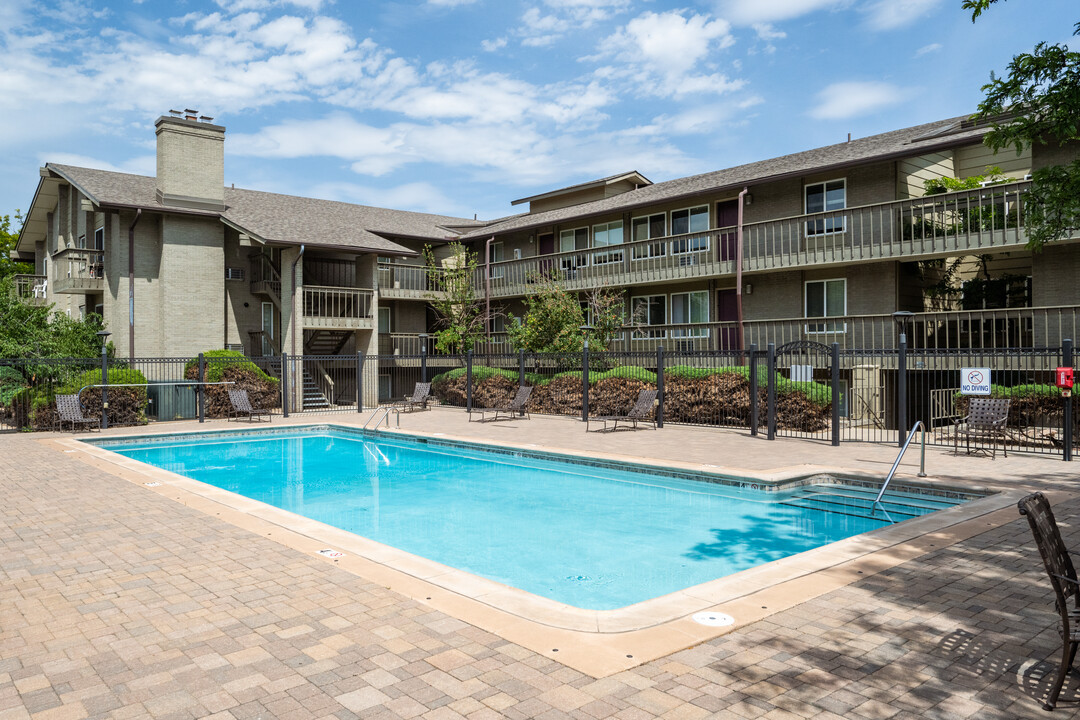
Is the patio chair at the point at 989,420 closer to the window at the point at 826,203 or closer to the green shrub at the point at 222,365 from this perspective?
the window at the point at 826,203

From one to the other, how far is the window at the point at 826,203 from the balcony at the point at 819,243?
0.04 m

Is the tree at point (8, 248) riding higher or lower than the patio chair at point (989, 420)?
higher

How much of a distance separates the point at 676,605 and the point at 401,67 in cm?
1744

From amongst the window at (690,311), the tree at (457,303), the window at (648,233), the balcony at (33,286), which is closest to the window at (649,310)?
the window at (690,311)

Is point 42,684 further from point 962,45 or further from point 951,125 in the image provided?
point 951,125

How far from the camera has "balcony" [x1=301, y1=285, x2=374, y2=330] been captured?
26953 mm

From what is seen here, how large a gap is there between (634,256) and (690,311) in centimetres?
301

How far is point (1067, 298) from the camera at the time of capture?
58.3 ft

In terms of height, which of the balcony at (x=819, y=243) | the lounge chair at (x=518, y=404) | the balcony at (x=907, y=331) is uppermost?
the balcony at (x=819, y=243)

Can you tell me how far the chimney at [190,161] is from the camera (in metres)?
26.2

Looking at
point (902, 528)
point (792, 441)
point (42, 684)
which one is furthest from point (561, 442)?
point (42, 684)

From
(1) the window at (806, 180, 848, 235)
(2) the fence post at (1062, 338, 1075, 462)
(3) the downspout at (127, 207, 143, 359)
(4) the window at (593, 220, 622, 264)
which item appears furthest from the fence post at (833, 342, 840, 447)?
(3) the downspout at (127, 207, 143, 359)

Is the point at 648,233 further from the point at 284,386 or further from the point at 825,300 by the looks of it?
the point at 284,386

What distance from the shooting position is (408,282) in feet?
102
